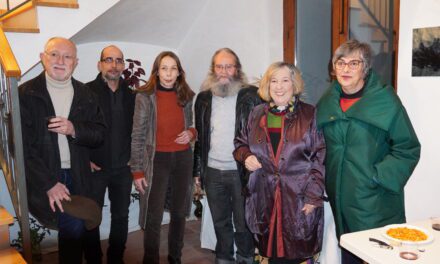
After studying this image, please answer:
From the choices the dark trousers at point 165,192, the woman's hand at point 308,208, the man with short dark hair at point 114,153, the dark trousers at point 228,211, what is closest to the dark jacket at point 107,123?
the man with short dark hair at point 114,153

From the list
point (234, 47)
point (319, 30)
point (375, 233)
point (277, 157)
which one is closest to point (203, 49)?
point (234, 47)

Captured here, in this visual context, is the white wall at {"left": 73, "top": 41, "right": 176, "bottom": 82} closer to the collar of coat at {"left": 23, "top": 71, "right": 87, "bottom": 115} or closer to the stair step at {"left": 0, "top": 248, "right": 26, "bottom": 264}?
the collar of coat at {"left": 23, "top": 71, "right": 87, "bottom": 115}

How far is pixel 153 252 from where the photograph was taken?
2682 millimetres

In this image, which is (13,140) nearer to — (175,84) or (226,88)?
(175,84)

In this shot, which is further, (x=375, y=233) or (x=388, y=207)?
(x=388, y=207)

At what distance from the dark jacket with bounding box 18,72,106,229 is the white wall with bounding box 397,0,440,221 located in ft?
5.88

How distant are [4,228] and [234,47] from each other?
7.56ft

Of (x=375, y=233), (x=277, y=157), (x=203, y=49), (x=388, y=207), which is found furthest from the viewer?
(x=203, y=49)

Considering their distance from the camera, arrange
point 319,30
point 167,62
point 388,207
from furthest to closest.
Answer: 1. point 319,30
2. point 167,62
3. point 388,207

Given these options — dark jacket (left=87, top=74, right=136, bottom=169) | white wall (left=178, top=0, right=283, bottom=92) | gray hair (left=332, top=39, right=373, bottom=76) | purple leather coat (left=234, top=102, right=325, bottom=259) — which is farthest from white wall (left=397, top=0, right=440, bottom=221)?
dark jacket (left=87, top=74, right=136, bottom=169)

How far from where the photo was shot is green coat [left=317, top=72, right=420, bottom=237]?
6.02 ft

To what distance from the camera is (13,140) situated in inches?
77.0

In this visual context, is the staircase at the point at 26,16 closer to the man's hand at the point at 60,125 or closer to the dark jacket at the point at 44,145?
the dark jacket at the point at 44,145

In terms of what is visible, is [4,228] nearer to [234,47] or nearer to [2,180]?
[2,180]
